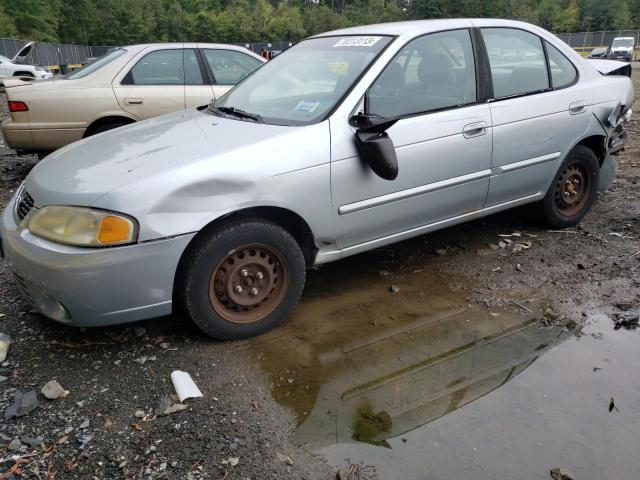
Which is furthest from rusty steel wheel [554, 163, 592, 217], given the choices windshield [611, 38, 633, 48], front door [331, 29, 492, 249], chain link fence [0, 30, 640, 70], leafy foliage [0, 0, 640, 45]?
leafy foliage [0, 0, 640, 45]

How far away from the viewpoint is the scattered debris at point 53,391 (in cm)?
282

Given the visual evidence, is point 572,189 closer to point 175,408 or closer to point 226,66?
point 175,408

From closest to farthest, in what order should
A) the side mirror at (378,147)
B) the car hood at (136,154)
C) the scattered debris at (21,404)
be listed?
the scattered debris at (21,404) → the car hood at (136,154) → the side mirror at (378,147)

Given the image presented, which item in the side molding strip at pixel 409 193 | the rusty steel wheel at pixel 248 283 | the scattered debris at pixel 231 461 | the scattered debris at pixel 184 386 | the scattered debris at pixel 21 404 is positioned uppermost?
the side molding strip at pixel 409 193

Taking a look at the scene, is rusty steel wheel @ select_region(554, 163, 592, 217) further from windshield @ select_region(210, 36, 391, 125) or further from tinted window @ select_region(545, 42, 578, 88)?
windshield @ select_region(210, 36, 391, 125)

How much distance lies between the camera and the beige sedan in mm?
6227

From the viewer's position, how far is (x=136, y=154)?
129 inches

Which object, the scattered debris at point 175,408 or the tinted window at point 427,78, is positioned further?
the tinted window at point 427,78

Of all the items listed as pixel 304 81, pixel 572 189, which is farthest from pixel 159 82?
→ pixel 572 189

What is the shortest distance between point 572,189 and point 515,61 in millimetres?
1284

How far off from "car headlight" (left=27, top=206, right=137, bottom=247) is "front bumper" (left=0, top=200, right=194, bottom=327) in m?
0.04

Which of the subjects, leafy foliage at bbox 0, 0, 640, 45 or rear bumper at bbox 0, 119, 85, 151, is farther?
leafy foliage at bbox 0, 0, 640, 45

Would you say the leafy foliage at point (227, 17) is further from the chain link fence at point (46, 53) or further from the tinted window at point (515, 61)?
the tinted window at point (515, 61)

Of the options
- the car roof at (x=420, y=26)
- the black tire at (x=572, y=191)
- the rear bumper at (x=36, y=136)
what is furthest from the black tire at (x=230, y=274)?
the rear bumper at (x=36, y=136)
